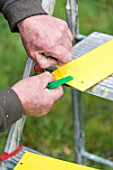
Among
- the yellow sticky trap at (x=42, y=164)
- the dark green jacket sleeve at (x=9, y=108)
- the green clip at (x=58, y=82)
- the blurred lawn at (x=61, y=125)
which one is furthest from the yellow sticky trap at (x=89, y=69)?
the blurred lawn at (x=61, y=125)

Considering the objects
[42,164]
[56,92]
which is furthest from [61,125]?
[56,92]

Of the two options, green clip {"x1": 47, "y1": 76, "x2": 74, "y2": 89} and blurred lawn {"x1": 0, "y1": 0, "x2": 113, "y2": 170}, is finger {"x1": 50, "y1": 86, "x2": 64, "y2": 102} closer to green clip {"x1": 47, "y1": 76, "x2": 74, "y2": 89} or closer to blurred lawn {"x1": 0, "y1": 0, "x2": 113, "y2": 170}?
green clip {"x1": 47, "y1": 76, "x2": 74, "y2": 89}

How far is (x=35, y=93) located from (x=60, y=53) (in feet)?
0.45

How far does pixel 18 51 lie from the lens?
2.61 meters

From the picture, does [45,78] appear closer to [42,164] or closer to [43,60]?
[43,60]

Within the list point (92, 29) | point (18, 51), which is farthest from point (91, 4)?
point (18, 51)

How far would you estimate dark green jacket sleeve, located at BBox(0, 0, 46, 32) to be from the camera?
1336 millimetres

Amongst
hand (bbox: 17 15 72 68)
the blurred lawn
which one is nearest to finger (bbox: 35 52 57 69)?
hand (bbox: 17 15 72 68)

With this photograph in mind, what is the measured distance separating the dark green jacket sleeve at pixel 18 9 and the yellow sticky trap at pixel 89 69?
188mm

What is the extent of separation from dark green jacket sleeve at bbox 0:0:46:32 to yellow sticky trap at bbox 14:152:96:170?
0.41m

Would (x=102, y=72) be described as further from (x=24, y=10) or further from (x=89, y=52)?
(x=24, y=10)

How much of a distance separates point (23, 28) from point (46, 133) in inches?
41.2

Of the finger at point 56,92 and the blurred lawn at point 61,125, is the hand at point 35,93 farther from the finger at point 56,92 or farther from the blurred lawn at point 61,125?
the blurred lawn at point 61,125

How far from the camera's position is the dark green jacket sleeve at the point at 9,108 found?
1.24 metres
